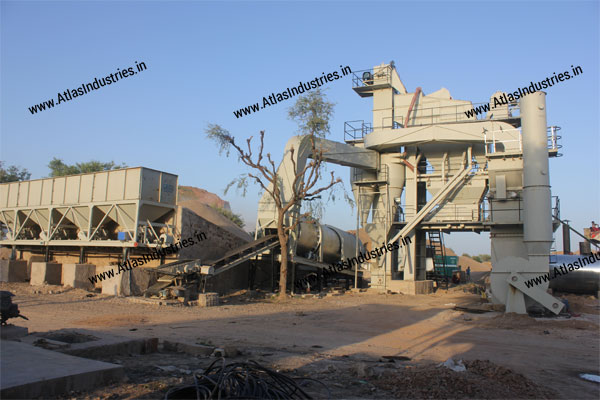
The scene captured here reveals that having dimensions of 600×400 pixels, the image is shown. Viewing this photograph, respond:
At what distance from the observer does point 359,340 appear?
1131 centimetres

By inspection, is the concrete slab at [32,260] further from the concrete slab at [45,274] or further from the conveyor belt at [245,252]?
the conveyor belt at [245,252]

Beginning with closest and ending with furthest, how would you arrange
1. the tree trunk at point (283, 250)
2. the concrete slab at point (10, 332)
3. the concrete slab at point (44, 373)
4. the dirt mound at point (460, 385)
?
the concrete slab at point (44, 373)
the dirt mound at point (460, 385)
the concrete slab at point (10, 332)
the tree trunk at point (283, 250)

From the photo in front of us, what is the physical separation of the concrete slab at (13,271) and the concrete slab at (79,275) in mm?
4215

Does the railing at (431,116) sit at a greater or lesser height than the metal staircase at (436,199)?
greater

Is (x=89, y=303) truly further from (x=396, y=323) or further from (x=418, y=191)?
(x=418, y=191)

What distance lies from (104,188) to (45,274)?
186 inches

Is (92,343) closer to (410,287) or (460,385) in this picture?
(460,385)

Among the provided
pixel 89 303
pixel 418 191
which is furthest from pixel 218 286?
pixel 418 191

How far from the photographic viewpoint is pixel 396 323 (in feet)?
46.5

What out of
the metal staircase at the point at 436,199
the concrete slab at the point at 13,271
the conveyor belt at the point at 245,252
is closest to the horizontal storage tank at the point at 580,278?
the metal staircase at the point at 436,199

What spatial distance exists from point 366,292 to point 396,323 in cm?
932

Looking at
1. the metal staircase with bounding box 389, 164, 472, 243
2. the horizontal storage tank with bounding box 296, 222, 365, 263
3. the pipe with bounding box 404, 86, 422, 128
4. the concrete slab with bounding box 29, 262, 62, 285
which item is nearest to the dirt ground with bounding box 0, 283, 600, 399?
the concrete slab with bounding box 29, 262, 62, 285

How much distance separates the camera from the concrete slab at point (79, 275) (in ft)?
64.2

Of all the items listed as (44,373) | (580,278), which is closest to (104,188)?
(44,373)
